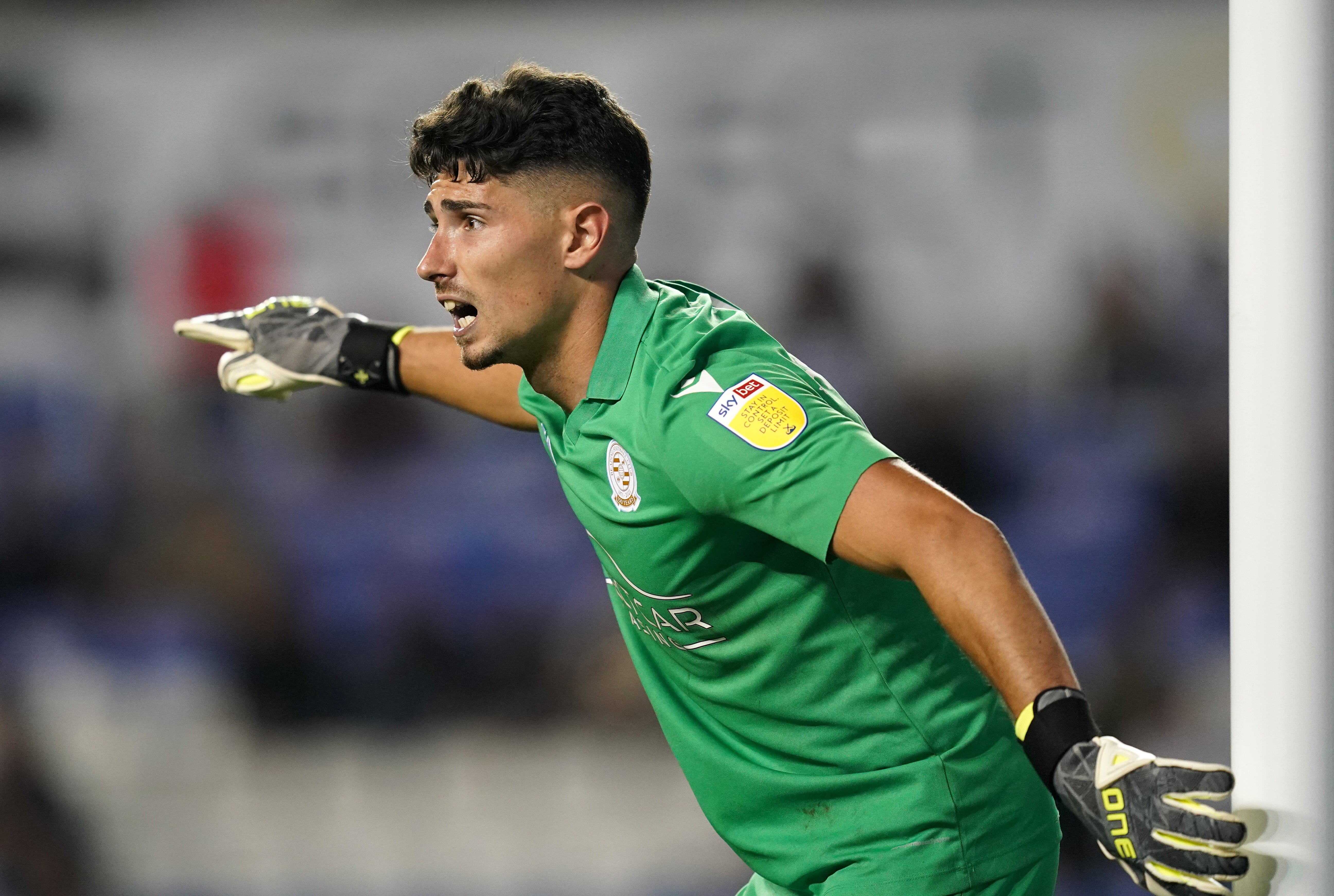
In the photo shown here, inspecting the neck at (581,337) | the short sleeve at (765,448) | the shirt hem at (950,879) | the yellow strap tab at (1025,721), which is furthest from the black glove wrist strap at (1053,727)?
the neck at (581,337)

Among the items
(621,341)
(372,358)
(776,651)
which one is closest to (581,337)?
(621,341)

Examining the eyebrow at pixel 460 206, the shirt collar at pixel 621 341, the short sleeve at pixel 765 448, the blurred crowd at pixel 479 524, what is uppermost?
the eyebrow at pixel 460 206

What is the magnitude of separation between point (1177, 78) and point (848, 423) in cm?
491

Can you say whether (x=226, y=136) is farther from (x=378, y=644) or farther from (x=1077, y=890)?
(x=1077, y=890)

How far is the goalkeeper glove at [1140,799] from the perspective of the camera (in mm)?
1317

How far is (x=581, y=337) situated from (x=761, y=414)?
1.51ft

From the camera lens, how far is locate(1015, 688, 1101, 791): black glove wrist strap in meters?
1.42

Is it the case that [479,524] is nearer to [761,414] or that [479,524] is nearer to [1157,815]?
[761,414]

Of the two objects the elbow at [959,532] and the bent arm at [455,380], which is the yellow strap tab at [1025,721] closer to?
the elbow at [959,532]

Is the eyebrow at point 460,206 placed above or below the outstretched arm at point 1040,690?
above

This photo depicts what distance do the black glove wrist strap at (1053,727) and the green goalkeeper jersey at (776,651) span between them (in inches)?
17.0

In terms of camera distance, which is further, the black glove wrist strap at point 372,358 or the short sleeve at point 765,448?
the black glove wrist strap at point 372,358

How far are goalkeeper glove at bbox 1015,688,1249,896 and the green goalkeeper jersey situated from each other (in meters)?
0.46

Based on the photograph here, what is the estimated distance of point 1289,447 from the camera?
51.7 inches
